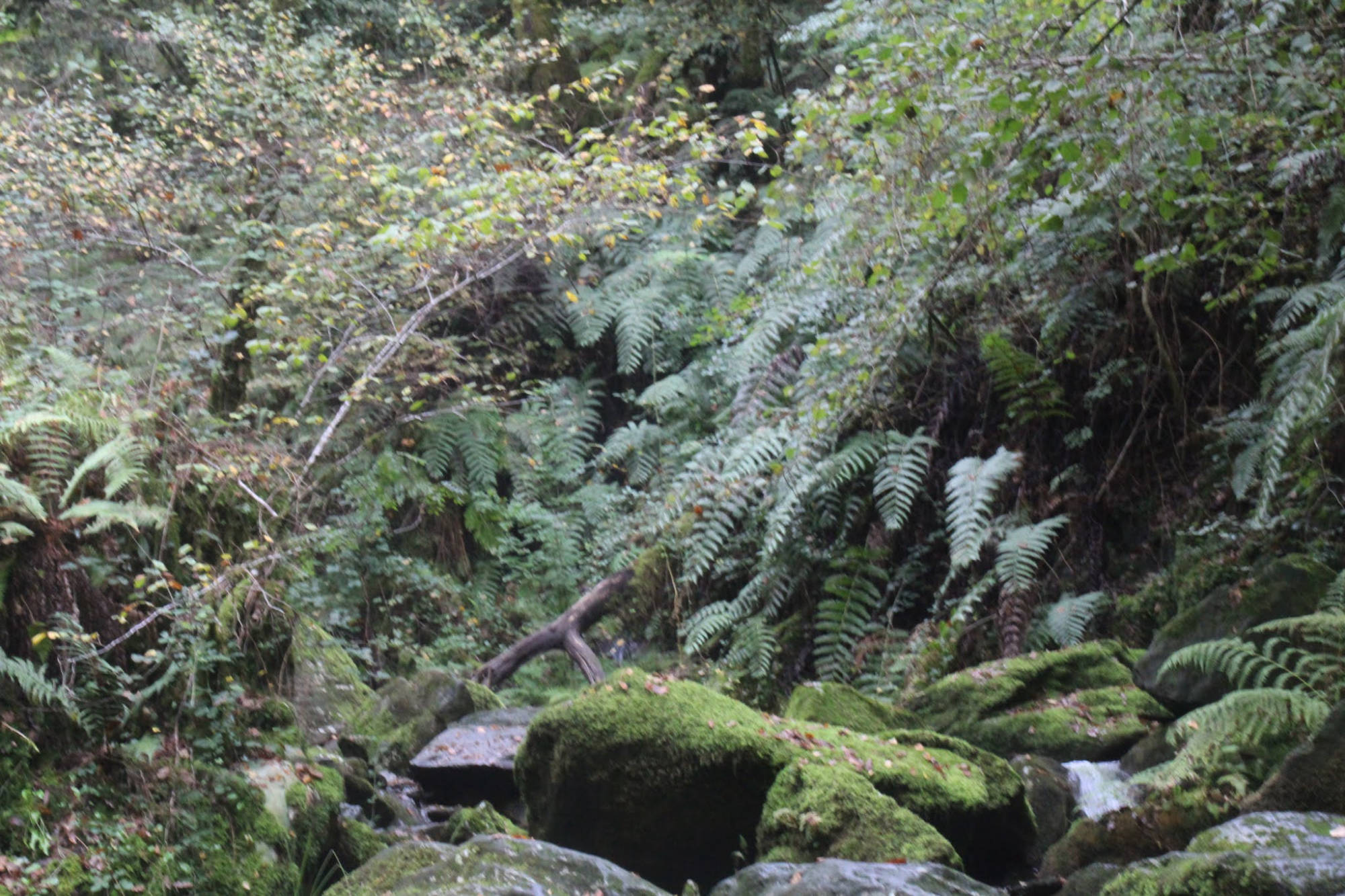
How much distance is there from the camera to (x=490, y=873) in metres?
2.84

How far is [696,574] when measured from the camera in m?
6.41

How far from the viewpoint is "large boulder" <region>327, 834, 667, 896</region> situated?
2.79 m

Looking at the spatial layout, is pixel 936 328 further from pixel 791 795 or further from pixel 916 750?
pixel 791 795

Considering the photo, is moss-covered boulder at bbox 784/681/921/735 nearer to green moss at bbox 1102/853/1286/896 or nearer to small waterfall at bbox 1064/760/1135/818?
small waterfall at bbox 1064/760/1135/818

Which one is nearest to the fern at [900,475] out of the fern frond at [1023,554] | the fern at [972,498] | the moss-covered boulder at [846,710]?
the fern at [972,498]

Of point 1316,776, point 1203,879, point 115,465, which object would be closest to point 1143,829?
point 1316,776

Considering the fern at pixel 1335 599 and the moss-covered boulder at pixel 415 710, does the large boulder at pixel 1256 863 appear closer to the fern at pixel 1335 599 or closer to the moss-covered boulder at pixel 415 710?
the fern at pixel 1335 599

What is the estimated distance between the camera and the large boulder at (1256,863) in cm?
214

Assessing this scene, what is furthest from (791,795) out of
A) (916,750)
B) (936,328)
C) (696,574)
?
(936,328)

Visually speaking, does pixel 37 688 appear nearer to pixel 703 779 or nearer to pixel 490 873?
pixel 490 873

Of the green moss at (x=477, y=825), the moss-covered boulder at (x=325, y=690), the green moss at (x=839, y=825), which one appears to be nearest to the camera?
the green moss at (x=839, y=825)

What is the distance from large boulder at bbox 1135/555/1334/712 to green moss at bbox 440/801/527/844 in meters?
2.67

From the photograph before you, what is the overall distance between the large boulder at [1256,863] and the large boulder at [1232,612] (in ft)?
4.27

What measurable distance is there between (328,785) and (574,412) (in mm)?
5076
